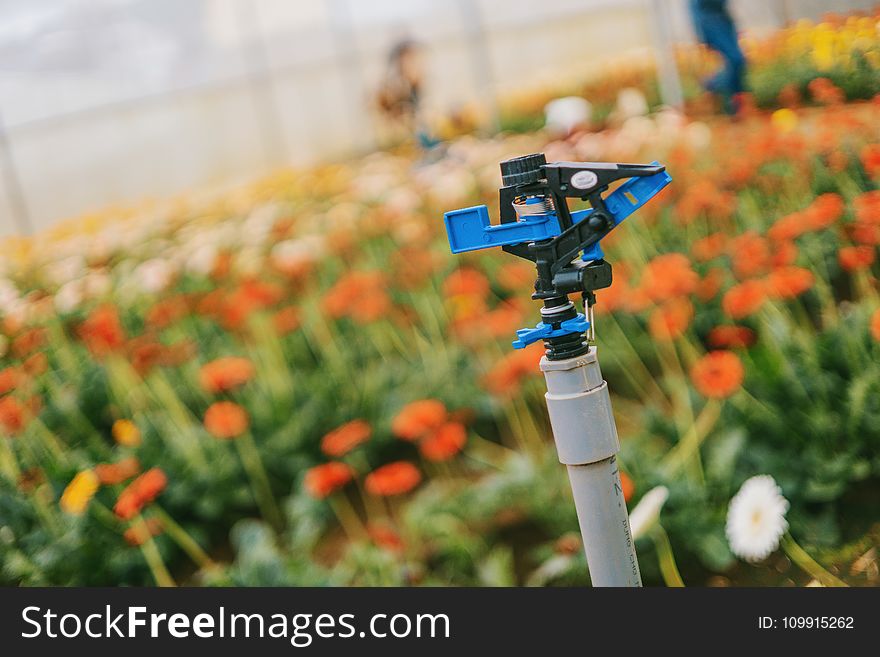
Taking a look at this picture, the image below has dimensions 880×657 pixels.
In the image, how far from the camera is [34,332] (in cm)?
204

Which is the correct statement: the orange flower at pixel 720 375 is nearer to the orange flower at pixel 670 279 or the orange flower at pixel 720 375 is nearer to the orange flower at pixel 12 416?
the orange flower at pixel 670 279

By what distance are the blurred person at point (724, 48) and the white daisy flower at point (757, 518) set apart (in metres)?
1.01

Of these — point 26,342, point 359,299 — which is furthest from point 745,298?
point 26,342

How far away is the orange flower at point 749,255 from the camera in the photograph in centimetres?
150

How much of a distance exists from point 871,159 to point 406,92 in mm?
2811

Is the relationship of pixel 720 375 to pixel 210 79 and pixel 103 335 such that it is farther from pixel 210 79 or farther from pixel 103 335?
pixel 210 79

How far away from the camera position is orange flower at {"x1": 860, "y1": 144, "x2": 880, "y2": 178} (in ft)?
4.60

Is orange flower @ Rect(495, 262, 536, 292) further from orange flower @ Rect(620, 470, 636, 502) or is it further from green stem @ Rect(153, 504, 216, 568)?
green stem @ Rect(153, 504, 216, 568)

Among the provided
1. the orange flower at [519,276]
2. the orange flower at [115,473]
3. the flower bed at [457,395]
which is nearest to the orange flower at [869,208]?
the flower bed at [457,395]

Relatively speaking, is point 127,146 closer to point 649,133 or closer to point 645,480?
point 649,133

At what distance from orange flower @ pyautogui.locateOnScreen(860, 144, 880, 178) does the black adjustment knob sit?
36.2 inches

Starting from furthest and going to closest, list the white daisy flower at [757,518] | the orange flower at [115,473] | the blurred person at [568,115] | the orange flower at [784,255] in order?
the blurred person at [568,115], the orange flower at [115,473], the orange flower at [784,255], the white daisy flower at [757,518]

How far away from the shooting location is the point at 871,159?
1.41 m

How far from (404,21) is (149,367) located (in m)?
3.23
